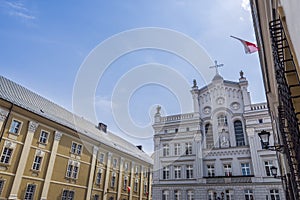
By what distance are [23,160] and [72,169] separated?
254 inches

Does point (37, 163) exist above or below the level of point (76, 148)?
below

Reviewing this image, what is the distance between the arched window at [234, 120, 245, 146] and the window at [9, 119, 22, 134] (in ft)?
76.1

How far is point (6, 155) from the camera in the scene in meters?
19.4

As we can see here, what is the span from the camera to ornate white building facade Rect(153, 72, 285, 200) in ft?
74.3

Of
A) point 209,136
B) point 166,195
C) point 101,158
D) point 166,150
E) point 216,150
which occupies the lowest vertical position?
point 166,195

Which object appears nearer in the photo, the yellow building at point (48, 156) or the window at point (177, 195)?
the yellow building at point (48, 156)

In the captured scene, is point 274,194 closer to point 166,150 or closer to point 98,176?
point 166,150

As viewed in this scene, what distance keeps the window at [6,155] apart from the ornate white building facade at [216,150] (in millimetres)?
15994

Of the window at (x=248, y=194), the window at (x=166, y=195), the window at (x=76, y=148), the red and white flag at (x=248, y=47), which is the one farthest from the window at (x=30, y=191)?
the red and white flag at (x=248, y=47)

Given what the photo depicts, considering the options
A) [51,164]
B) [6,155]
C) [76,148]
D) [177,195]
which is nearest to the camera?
[6,155]

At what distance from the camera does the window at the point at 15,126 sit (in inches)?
793

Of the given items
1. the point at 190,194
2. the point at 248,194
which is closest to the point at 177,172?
the point at 190,194

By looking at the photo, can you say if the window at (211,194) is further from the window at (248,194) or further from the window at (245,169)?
the window at (245,169)

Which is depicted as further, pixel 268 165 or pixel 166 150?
pixel 166 150
